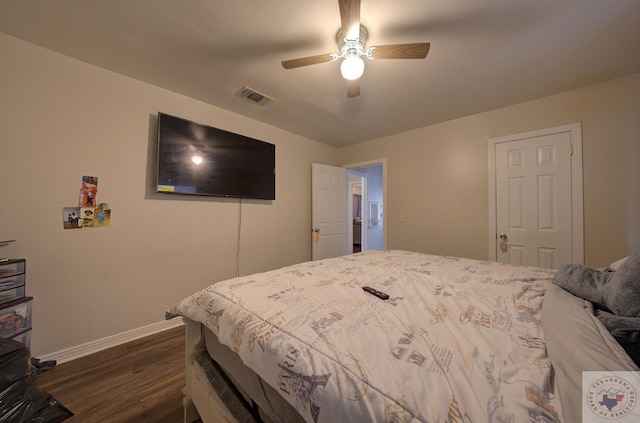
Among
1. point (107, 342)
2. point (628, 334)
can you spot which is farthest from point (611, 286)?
point (107, 342)

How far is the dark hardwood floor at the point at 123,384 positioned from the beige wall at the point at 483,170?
2.91 meters

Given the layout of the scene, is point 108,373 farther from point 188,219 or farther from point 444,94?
point 444,94

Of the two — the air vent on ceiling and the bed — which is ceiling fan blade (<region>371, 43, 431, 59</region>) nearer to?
the air vent on ceiling

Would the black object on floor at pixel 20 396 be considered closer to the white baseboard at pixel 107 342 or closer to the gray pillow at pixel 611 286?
the white baseboard at pixel 107 342

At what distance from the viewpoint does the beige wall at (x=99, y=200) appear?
5.19 ft

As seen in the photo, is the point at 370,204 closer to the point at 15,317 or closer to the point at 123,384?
the point at 123,384

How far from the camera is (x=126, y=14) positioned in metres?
1.38

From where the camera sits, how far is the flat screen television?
213 cm

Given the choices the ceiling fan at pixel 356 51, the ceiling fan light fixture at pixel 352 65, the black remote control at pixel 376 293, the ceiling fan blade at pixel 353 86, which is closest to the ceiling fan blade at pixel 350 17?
the ceiling fan at pixel 356 51

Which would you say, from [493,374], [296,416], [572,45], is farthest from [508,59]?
[296,416]

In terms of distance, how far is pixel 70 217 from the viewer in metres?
1.75

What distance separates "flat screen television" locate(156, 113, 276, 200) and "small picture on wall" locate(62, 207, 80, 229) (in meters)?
0.57

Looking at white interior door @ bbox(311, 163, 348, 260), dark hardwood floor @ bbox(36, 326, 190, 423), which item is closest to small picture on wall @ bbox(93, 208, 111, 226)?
dark hardwood floor @ bbox(36, 326, 190, 423)

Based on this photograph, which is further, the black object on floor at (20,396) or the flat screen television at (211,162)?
the flat screen television at (211,162)
